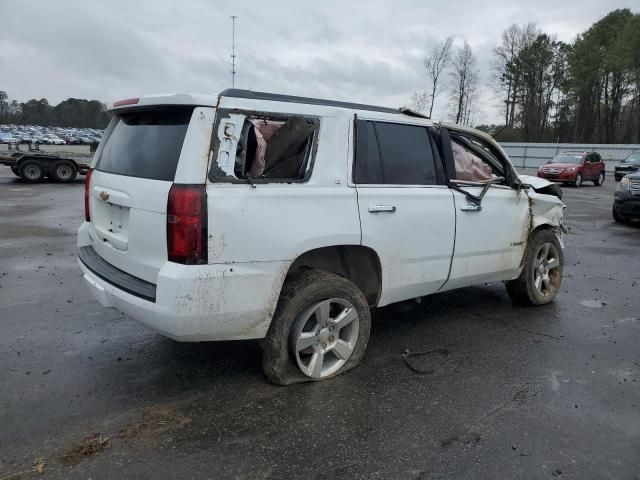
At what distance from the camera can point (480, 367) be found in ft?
13.0

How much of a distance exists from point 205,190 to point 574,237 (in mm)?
9557

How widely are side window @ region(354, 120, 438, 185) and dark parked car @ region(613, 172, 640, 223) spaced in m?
9.99

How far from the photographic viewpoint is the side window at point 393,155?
12.1ft

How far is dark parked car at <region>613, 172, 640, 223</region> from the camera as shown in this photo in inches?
468

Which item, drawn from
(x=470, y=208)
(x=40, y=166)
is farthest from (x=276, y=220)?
(x=40, y=166)

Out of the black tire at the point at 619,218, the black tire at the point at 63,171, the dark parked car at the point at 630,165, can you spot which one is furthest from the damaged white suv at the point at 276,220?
the dark parked car at the point at 630,165

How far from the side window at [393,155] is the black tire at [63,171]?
690 inches

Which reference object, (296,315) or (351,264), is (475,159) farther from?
(296,315)

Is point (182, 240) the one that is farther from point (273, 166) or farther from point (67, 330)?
point (67, 330)

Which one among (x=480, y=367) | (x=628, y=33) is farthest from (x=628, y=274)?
(x=628, y=33)

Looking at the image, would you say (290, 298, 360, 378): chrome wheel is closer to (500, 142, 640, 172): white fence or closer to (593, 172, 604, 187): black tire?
(593, 172, 604, 187): black tire

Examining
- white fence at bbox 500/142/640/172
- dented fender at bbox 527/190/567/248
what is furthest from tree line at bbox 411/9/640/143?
dented fender at bbox 527/190/567/248

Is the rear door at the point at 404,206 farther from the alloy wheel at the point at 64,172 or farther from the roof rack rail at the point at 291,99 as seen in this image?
the alloy wheel at the point at 64,172

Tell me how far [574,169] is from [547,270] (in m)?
21.4
